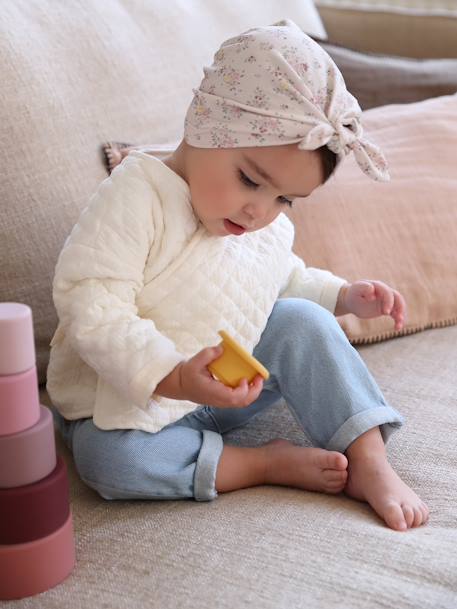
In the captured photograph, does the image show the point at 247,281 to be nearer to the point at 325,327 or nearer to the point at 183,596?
the point at 325,327

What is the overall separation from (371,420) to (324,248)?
1.32ft

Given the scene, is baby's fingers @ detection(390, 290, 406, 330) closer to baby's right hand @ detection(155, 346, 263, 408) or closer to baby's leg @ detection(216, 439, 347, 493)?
baby's leg @ detection(216, 439, 347, 493)

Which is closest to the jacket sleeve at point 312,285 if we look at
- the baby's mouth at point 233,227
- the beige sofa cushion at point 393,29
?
the baby's mouth at point 233,227

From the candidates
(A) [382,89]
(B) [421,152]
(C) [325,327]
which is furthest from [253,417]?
(A) [382,89]

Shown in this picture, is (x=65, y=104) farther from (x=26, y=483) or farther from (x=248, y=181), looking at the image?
(x=26, y=483)

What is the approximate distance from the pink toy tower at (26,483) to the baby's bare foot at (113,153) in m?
0.52

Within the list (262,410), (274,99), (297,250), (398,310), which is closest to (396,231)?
(297,250)

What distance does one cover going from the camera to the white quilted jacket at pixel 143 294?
1053 millimetres

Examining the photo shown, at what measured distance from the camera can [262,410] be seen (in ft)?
4.33

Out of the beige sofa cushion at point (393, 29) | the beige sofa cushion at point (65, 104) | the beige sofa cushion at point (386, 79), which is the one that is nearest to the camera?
the beige sofa cushion at point (65, 104)

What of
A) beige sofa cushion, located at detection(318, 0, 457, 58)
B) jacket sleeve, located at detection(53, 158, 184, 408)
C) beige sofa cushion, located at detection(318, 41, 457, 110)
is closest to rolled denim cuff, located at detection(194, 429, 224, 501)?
jacket sleeve, located at detection(53, 158, 184, 408)

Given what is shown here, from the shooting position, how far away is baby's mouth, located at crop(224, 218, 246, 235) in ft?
3.76

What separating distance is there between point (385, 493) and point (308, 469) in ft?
0.33

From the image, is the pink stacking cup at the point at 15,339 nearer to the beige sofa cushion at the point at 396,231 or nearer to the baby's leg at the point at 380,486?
the baby's leg at the point at 380,486
